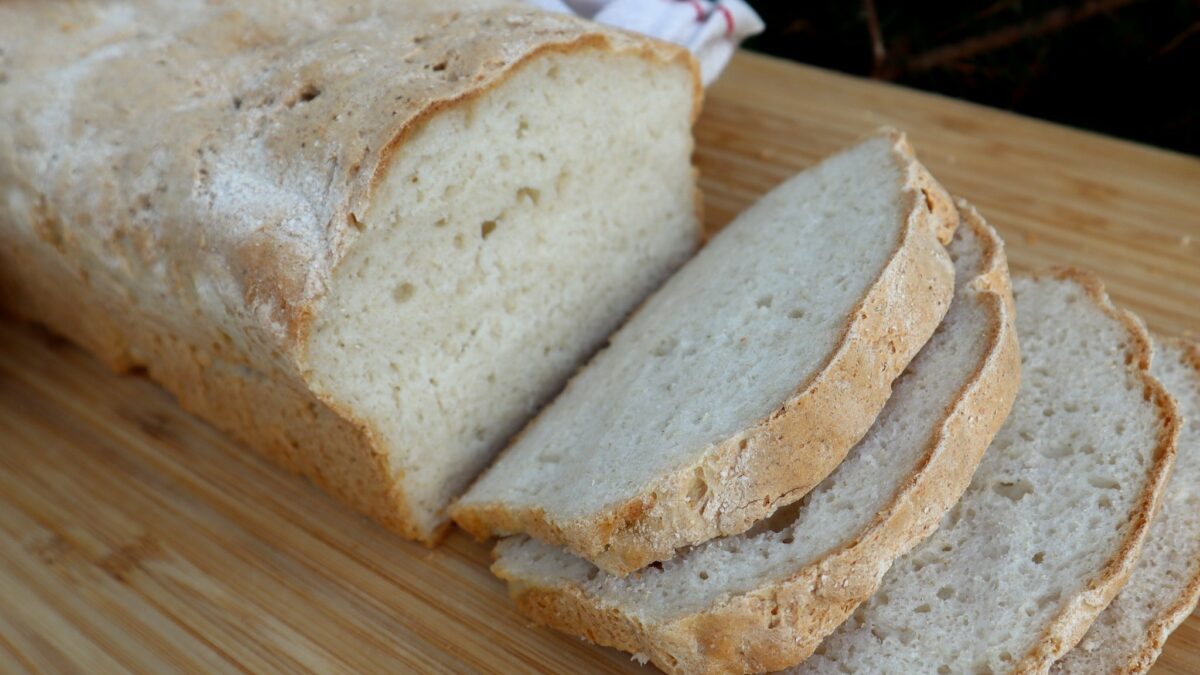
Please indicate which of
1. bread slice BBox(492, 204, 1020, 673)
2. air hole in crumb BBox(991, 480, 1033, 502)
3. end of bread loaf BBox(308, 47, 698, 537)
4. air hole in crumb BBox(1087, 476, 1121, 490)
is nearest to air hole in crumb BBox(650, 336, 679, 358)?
end of bread loaf BBox(308, 47, 698, 537)

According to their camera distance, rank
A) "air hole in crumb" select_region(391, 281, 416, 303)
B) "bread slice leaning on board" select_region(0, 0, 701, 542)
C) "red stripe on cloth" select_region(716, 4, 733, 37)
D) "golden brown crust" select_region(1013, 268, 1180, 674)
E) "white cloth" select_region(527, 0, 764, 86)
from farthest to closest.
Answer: "red stripe on cloth" select_region(716, 4, 733, 37) < "white cloth" select_region(527, 0, 764, 86) < "air hole in crumb" select_region(391, 281, 416, 303) < "bread slice leaning on board" select_region(0, 0, 701, 542) < "golden brown crust" select_region(1013, 268, 1180, 674)

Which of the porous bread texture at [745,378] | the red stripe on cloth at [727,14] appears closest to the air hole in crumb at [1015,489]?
the porous bread texture at [745,378]

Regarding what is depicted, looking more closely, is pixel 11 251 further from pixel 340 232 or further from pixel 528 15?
pixel 528 15

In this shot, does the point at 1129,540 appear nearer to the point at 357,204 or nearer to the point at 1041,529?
the point at 1041,529

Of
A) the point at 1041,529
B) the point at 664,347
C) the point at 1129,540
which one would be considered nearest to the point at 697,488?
the point at 664,347

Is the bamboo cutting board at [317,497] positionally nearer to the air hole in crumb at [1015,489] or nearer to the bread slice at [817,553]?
the bread slice at [817,553]

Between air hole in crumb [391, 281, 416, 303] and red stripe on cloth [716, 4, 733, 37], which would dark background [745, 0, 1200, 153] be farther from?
air hole in crumb [391, 281, 416, 303]
